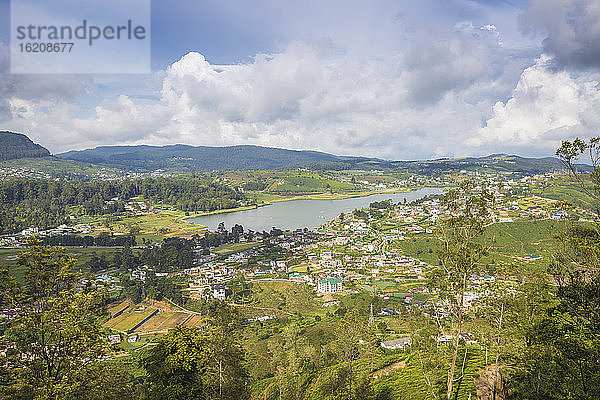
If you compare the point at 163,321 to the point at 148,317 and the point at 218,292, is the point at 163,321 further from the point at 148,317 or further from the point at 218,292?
the point at 218,292

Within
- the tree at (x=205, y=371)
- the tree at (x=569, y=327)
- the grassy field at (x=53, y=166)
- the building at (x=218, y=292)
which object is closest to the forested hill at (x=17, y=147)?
the grassy field at (x=53, y=166)

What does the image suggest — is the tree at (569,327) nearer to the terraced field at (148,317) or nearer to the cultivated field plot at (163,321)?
the terraced field at (148,317)

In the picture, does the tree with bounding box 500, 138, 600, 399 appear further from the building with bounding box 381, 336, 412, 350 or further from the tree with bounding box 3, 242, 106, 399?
the building with bounding box 381, 336, 412, 350

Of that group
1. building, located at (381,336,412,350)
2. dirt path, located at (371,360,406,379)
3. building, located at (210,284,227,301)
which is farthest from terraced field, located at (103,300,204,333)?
dirt path, located at (371,360,406,379)

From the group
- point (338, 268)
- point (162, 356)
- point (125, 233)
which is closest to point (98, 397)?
point (162, 356)

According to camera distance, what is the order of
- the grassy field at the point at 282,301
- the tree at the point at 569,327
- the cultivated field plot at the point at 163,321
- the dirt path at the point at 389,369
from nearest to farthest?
1. the tree at the point at 569,327
2. the dirt path at the point at 389,369
3. the cultivated field plot at the point at 163,321
4. the grassy field at the point at 282,301

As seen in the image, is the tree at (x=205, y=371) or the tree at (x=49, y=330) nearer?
the tree at (x=49, y=330)
